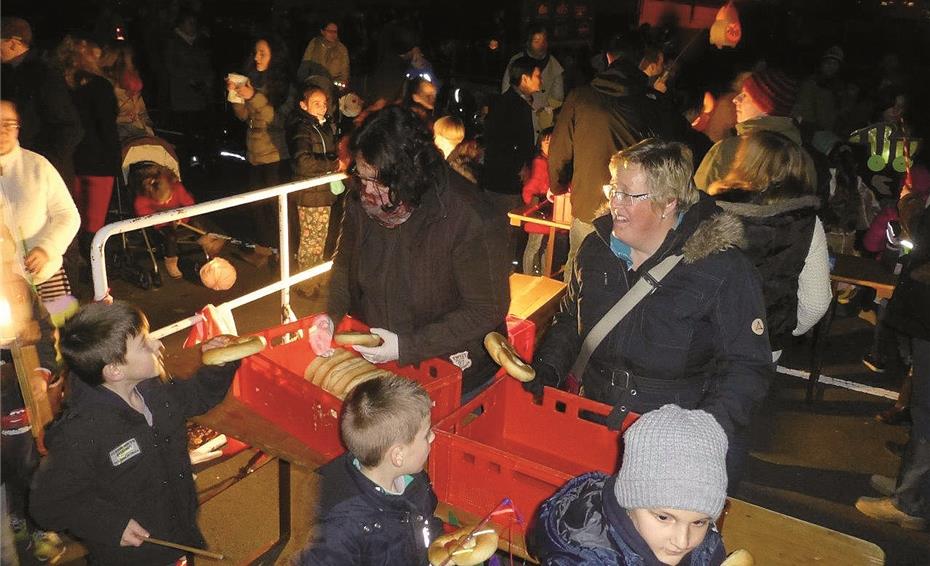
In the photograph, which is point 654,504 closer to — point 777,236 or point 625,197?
point 625,197

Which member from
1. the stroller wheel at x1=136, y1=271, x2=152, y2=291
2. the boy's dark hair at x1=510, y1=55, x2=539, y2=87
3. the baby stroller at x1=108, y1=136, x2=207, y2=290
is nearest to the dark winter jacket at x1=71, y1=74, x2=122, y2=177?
the baby stroller at x1=108, y1=136, x2=207, y2=290

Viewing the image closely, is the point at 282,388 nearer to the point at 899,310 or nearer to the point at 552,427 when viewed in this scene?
the point at 552,427

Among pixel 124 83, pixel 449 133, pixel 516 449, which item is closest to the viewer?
pixel 516 449

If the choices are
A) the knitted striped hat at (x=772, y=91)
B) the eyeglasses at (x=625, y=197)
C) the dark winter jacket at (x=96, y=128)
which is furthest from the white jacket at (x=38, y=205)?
the knitted striped hat at (x=772, y=91)

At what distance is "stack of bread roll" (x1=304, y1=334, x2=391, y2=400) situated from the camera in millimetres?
3348

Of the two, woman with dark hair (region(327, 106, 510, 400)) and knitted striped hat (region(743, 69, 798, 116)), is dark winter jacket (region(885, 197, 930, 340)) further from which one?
woman with dark hair (region(327, 106, 510, 400))

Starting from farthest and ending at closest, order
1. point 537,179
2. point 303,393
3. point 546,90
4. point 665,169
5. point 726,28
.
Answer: point 726,28
point 546,90
point 537,179
point 303,393
point 665,169

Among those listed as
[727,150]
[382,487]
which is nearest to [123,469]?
[382,487]

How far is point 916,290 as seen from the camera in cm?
443

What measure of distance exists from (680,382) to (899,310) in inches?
88.4

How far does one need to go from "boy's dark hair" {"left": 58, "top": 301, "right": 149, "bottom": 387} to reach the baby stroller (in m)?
5.37

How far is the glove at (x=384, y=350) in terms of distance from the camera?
130 inches

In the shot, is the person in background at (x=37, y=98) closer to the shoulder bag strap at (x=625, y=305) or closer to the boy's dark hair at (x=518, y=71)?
the boy's dark hair at (x=518, y=71)

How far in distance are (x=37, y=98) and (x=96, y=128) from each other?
105cm
